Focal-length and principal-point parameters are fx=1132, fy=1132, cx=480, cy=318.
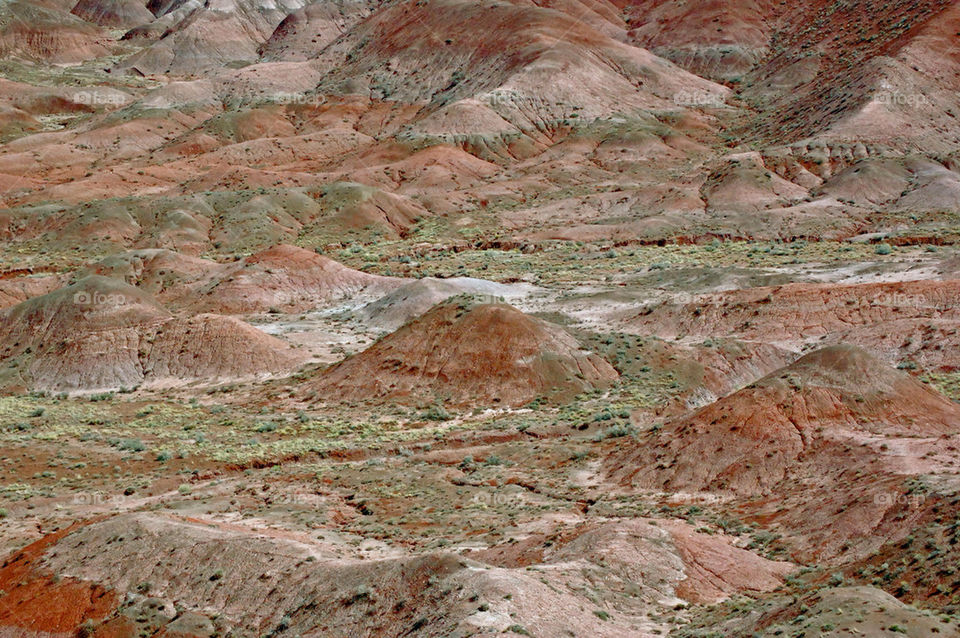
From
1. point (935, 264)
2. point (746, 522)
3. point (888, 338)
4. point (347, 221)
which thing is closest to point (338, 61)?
point (347, 221)

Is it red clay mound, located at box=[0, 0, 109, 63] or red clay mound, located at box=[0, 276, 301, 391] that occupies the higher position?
red clay mound, located at box=[0, 276, 301, 391]

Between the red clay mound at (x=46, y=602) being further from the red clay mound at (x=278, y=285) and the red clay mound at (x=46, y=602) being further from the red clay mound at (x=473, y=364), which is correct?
the red clay mound at (x=278, y=285)

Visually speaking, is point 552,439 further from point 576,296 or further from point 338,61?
point 338,61

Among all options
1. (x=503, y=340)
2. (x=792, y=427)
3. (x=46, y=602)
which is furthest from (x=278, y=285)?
(x=46, y=602)

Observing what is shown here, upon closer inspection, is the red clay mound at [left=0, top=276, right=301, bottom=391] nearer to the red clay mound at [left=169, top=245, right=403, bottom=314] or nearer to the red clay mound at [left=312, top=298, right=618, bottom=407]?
the red clay mound at [left=312, top=298, right=618, bottom=407]

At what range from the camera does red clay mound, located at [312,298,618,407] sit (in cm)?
4947

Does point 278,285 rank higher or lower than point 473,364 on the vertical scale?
lower

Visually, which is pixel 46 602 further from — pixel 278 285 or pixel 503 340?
pixel 278 285

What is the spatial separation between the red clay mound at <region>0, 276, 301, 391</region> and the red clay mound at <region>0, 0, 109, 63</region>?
137371 mm

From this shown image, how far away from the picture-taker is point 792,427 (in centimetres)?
3675

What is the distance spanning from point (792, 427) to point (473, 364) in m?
17.4

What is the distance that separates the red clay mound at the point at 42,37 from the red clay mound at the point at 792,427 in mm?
168328

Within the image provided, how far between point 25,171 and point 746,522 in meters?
101

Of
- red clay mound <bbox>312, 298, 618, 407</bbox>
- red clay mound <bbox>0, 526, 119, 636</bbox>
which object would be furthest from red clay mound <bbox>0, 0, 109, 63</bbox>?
red clay mound <bbox>0, 526, 119, 636</bbox>
